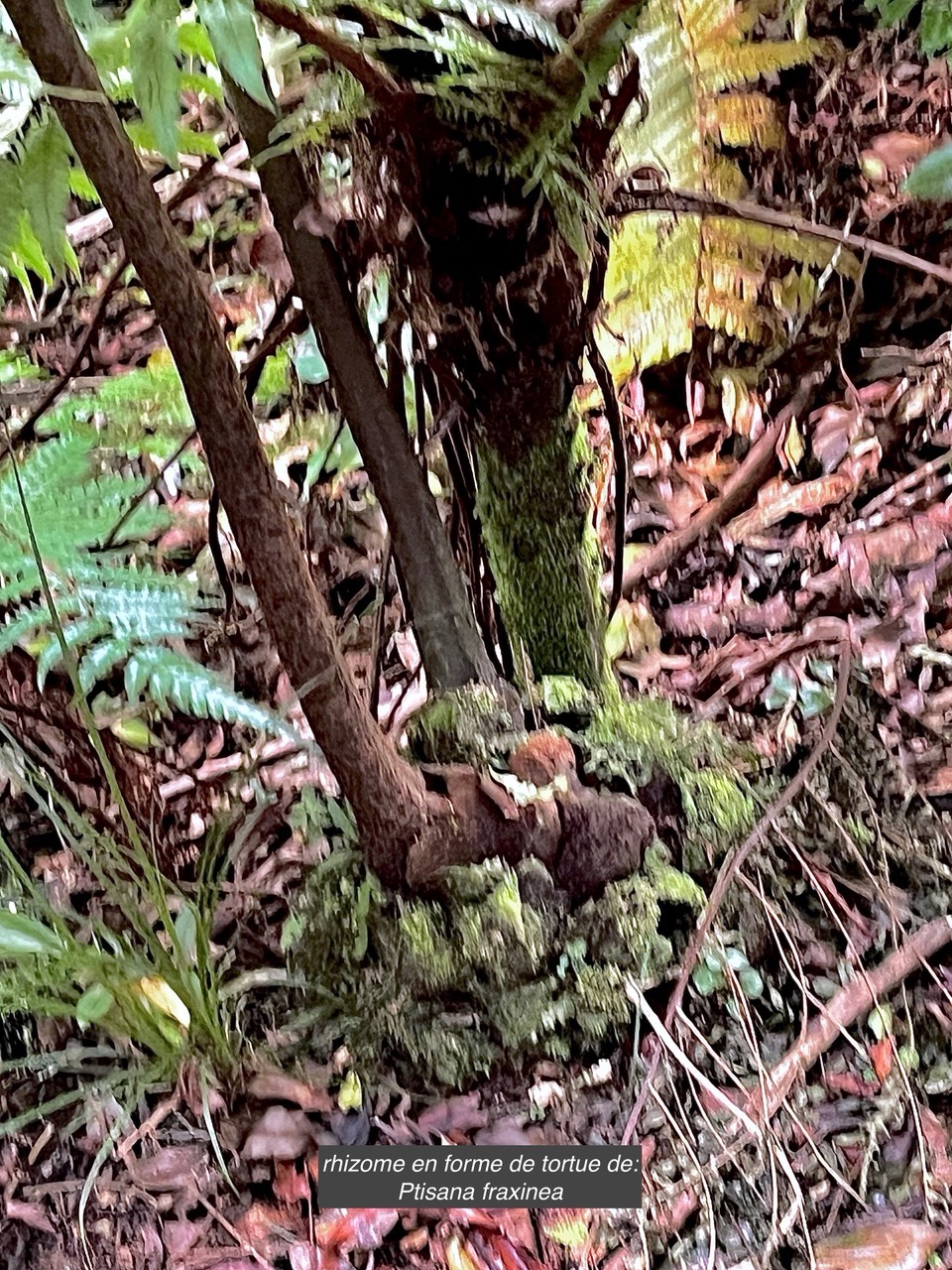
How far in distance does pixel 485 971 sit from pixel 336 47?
0.60 metres

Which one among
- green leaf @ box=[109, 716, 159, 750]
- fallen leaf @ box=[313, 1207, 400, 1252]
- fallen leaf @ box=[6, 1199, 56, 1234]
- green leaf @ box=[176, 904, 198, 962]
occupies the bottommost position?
fallen leaf @ box=[313, 1207, 400, 1252]

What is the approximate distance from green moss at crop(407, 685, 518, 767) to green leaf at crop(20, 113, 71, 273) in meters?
0.40

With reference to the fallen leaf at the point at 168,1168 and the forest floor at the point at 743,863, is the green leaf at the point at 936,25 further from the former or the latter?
the fallen leaf at the point at 168,1168

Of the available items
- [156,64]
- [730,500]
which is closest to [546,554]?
[730,500]

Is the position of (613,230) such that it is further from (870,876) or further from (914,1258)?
(914,1258)

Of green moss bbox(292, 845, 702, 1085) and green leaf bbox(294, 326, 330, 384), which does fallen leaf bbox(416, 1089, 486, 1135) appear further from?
green leaf bbox(294, 326, 330, 384)

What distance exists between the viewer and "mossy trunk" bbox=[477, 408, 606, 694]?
724 millimetres

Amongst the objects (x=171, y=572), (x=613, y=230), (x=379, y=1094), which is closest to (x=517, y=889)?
(x=379, y=1094)

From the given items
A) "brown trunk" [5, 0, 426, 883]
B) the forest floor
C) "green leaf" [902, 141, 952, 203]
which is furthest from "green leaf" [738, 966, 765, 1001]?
"green leaf" [902, 141, 952, 203]

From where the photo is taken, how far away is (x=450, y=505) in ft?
2.47

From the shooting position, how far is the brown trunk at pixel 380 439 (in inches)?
25.1

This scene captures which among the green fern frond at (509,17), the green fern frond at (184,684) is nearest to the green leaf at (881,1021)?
the green fern frond at (184,684)

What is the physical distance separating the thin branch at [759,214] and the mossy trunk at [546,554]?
0.16 meters

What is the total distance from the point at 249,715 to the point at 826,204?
2.10 ft
